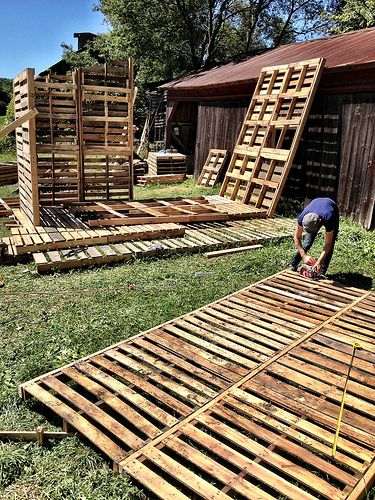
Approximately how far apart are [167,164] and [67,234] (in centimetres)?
1032

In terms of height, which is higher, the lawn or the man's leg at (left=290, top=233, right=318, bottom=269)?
the man's leg at (left=290, top=233, right=318, bottom=269)

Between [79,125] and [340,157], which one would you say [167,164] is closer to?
[79,125]

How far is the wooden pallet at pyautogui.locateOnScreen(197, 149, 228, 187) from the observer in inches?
615

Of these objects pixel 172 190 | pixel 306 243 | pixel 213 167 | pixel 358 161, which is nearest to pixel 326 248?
pixel 306 243

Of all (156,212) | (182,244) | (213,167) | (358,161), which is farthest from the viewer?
(213,167)

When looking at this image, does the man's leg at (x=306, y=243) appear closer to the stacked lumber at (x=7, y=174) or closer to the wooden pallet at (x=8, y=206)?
the wooden pallet at (x=8, y=206)

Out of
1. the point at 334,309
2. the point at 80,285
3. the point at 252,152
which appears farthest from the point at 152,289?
the point at 252,152

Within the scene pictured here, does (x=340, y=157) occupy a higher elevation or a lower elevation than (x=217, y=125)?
lower

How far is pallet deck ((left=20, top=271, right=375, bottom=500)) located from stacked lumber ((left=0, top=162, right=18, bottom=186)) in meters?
14.3

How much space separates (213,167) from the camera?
52.3 ft

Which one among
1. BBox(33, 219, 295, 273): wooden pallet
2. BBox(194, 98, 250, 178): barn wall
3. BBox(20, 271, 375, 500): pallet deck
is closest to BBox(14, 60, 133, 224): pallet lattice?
BBox(33, 219, 295, 273): wooden pallet

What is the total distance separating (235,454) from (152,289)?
3.74 meters

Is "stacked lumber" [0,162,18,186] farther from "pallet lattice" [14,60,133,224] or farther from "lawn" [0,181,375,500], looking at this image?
"lawn" [0,181,375,500]

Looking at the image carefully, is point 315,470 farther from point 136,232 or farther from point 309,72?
point 309,72
